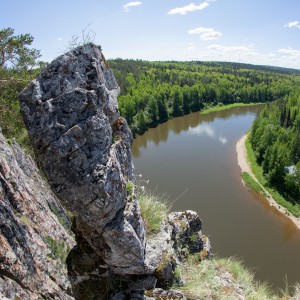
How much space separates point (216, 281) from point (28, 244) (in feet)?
13.6

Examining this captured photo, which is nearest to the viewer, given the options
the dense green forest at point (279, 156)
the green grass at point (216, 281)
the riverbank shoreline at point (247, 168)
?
the green grass at point (216, 281)

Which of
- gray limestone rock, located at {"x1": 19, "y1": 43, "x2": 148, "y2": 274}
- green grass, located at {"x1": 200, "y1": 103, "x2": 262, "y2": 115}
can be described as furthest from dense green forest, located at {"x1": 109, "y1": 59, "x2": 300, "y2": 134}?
gray limestone rock, located at {"x1": 19, "y1": 43, "x2": 148, "y2": 274}

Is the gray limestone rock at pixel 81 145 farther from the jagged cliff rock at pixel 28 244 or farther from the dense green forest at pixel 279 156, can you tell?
the dense green forest at pixel 279 156

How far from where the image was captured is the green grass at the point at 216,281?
617 cm

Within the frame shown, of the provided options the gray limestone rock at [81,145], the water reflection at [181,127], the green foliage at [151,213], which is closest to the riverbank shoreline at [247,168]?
the water reflection at [181,127]

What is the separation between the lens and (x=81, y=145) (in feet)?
15.4

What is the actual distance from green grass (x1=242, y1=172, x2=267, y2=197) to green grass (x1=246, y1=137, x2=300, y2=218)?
83cm

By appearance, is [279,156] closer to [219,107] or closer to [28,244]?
[28,244]

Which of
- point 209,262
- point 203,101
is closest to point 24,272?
point 209,262

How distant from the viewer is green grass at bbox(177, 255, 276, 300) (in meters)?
6.17

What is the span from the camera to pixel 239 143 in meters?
53.7

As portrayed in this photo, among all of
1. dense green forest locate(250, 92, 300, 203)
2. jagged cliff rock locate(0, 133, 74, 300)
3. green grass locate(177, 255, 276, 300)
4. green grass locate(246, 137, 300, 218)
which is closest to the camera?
jagged cliff rock locate(0, 133, 74, 300)

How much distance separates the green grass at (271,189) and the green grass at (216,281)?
2643 centimetres

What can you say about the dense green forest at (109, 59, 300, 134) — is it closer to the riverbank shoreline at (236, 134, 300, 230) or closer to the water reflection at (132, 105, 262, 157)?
the water reflection at (132, 105, 262, 157)
